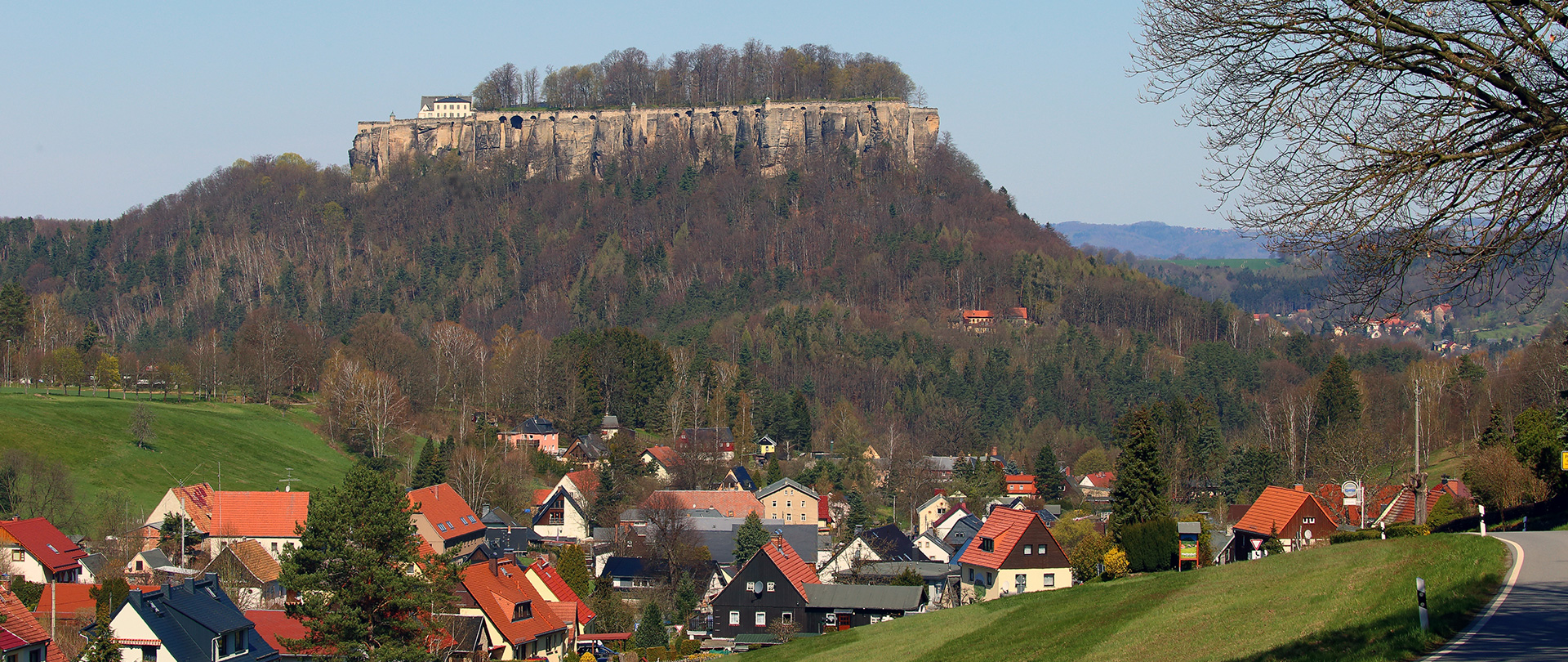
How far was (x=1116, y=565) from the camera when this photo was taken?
1179 inches

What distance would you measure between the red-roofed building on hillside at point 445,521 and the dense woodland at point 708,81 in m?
105

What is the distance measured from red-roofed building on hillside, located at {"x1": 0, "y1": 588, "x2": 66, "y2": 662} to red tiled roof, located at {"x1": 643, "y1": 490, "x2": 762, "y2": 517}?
40377mm

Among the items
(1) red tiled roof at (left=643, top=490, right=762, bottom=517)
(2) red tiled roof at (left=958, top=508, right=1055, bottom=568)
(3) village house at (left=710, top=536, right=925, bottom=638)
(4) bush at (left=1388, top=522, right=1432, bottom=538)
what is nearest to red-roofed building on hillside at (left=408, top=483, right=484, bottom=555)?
(3) village house at (left=710, top=536, right=925, bottom=638)

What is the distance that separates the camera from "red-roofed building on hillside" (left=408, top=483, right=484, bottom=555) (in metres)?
49.2

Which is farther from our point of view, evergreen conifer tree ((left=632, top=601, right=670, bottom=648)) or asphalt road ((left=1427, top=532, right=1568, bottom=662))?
evergreen conifer tree ((left=632, top=601, right=670, bottom=648))

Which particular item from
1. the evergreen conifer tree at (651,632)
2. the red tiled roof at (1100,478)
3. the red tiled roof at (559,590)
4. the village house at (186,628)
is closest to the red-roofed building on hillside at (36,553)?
the village house at (186,628)

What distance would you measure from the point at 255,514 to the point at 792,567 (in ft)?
67.9

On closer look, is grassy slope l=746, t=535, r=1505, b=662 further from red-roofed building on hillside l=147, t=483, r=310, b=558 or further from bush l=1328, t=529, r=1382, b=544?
red-roofed building on hillside l=147, t=483, r=310, b=558

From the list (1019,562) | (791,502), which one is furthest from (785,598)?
(791,502)

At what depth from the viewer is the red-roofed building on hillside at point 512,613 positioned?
34.6 meters

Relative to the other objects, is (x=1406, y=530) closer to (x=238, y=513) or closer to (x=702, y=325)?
(x=238, y=513)

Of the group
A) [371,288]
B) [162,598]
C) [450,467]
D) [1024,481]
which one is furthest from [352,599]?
[371,288]

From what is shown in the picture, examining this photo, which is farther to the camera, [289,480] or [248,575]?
[289,480]

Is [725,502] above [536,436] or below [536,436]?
below
